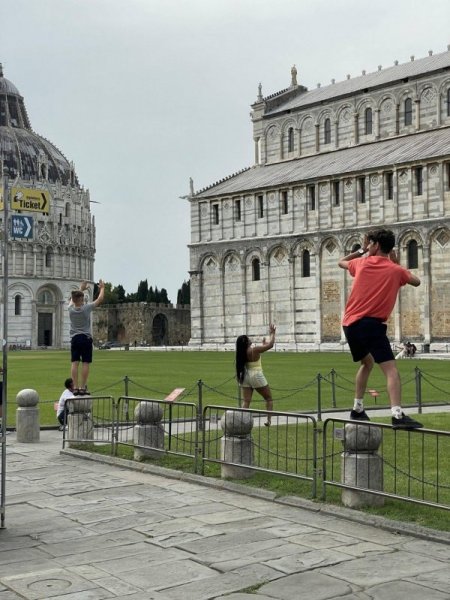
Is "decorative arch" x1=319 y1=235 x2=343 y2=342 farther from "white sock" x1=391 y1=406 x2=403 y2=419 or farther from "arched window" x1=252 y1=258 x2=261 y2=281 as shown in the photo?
"white sock" x1=391 y1=406 x2=403 y2=419

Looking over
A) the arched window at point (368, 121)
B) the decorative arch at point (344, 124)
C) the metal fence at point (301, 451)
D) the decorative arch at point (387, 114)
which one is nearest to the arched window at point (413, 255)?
the decorative arch at point (387, 114)

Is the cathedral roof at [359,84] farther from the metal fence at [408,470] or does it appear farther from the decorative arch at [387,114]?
the metal fence at [408,470]

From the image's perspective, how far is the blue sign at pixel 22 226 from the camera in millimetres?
9914

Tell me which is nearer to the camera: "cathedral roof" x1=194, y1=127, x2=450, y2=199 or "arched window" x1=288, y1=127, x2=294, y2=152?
"cathedral roof" x1=194, y1=127, x2=450, y2=199

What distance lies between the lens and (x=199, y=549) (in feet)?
27.1

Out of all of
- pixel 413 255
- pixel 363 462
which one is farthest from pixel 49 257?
pixel 363 462

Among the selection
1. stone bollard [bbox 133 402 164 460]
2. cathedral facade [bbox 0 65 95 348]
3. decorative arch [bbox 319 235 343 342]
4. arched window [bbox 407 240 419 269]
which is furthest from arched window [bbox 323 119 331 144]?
stone bollard [bbox 133 402 164 460]

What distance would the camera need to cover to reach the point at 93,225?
418 ft

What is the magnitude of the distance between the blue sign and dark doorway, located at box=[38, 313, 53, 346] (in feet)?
344

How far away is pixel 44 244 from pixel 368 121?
59118 mm

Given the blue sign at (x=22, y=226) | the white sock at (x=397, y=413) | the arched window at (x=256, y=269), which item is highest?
the arched window at (x=256, y=269)

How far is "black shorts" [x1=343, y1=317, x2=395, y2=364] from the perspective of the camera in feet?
32.9

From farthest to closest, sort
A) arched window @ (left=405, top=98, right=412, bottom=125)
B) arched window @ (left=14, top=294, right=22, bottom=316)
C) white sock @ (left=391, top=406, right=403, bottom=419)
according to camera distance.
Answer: arched window @ (left=14, top=294, right=22, bottom=316), arched window @ (left=405, top=98, right=412, bottom=125), white sock @ (left=391, top=406, right=403, bottom=419)

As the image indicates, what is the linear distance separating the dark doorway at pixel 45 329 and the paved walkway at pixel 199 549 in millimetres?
103577
